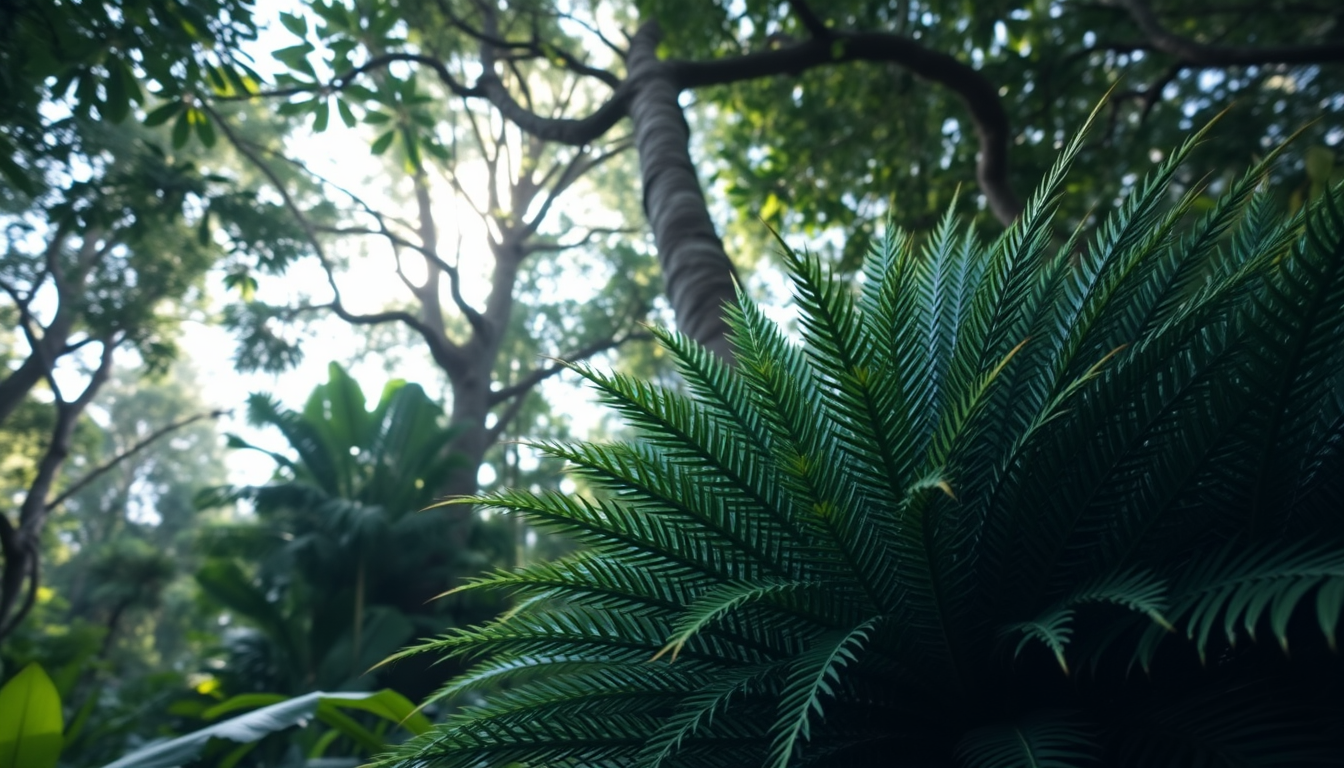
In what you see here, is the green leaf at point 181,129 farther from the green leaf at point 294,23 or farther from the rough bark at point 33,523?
the rough bark at point 33,523

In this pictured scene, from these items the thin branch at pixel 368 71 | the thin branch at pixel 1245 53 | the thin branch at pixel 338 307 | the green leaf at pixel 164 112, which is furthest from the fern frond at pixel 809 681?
the thin branch at pixel 338 307

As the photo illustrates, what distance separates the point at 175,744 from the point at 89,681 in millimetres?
8472

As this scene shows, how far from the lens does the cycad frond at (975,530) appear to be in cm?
78

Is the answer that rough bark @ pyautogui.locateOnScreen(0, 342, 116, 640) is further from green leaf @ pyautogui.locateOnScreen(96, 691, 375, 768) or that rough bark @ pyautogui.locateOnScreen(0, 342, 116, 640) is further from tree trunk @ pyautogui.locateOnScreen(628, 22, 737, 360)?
tree trunk @ pyautogui.locateOnScreen(628, 22, 737, 360)

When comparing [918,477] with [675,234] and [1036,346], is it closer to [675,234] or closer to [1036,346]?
[1036,346]

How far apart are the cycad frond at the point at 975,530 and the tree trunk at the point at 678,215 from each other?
608 mm

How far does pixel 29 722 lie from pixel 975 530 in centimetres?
233

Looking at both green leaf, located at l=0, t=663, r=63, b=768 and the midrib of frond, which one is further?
green leaf, located at l=0, t=663, r=63, b=768

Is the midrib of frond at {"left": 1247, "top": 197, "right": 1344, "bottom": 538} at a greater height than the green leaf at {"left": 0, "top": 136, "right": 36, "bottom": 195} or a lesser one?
lesser

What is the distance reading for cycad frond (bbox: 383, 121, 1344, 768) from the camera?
0.78 metres

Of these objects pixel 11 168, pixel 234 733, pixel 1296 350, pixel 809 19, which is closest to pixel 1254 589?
pixel 1296 350

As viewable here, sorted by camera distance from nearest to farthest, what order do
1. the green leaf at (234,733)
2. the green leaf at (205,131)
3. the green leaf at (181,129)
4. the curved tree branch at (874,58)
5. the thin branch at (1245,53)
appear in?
the green leaf at (234,733), the curved tree branch at (874,58), the thin branch at (1245,53), the green leaf at (205,131), the green leaf at (181,129)

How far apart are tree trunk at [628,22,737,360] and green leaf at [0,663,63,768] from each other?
190 cm

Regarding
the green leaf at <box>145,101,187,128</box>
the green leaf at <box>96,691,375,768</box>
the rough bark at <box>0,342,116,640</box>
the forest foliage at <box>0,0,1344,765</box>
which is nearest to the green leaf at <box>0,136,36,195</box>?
the forest foliage at <box>0,0,1344,765</box>
